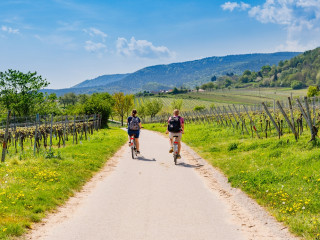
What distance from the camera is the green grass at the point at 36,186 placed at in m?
6.09

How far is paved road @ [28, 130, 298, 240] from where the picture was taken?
17.8 ft

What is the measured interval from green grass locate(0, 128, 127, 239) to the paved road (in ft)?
1.62

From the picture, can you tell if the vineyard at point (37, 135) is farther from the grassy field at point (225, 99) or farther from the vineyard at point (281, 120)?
the grassy field at point (225, 99)

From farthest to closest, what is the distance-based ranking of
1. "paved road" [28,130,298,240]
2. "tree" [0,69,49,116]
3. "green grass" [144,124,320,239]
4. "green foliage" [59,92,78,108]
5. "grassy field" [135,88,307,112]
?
1. "green foliage" [59,92,78,108]
2. "grassy field" [135,88,307,112]
3. "tree" [0,69,49,116]
4. "green grass" [144,124,320,239]
5. "paved road" [28,130,298,240]

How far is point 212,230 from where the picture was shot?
5602 millimetres

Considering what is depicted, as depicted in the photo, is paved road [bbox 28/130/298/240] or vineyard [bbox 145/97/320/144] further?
vineyard [bbox 145/97/320/144]

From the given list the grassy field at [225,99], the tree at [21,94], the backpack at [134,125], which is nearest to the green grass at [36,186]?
the backpack at [134,125]

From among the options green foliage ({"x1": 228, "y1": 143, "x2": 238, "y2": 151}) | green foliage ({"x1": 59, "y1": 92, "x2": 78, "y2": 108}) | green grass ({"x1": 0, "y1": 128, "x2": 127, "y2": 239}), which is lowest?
green foliage ({"x1": 228, "y1": 143, "x2": 238, "y2": 151})

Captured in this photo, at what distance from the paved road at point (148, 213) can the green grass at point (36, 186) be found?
493 millimetres

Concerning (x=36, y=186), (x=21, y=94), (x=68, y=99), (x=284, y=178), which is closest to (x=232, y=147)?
(x=284, y=178)

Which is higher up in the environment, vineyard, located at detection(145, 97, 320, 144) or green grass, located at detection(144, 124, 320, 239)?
vineyard, located at detection(145, 97, 320, 144)

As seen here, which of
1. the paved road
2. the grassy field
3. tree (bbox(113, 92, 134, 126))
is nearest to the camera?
the paved road

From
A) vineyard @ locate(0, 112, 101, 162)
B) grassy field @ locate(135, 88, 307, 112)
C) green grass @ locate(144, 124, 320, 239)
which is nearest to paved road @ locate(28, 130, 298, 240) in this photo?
green grass @ locate(144, 124, 320, 239)

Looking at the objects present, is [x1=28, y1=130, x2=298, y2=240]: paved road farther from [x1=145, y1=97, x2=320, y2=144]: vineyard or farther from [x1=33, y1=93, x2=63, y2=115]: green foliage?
[x1=33, y1=93, x2=63, y2=115]: green foliage
